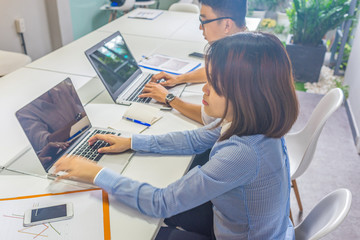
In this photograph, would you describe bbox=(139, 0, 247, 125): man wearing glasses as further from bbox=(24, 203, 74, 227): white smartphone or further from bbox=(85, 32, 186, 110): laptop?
bbox=(24, 203, 74, 227): white smartphone

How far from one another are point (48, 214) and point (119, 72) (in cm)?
100

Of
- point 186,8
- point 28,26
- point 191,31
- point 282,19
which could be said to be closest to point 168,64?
point 191,31

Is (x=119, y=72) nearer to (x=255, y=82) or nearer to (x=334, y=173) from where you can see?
(x=255, y=82)

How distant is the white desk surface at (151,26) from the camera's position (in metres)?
3.03

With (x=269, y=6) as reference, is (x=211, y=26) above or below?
above

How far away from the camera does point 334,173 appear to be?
2.62 m

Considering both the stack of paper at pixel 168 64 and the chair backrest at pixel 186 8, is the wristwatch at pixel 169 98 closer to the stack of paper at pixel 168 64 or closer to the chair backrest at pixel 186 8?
the stack of paper at pixel 168 64

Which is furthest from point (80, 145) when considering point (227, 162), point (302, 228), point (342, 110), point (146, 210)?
point (342, 110)

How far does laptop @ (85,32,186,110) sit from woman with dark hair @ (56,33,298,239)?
0.72 meters

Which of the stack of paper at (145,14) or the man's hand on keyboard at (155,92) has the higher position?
the stack of paper at (145,14)

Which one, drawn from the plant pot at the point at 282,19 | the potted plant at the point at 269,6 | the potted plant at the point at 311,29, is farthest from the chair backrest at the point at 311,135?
the potted plant at the point at 269,6

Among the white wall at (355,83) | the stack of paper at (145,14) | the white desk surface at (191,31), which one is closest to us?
the white desk surface at (191,31)

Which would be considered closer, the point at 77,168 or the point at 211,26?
the point at 77,168

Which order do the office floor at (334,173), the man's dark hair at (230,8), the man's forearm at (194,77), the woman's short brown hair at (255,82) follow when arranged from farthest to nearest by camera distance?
the office floor at (334,173)
the man's forearm at (194,77)
the man's dark hair at (230,8)
the woman's short brown hair at (255,82)
